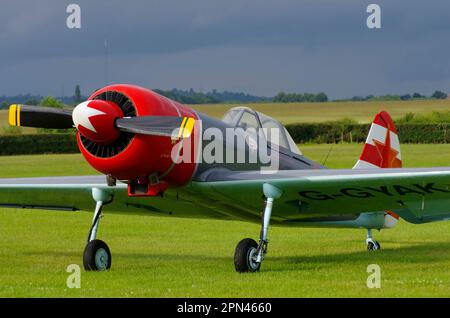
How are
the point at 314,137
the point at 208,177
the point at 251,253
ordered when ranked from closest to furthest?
the point at 251,253
the point at 208,177
the point at 314,137

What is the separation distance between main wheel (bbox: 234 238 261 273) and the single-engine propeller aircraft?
12 millimetres

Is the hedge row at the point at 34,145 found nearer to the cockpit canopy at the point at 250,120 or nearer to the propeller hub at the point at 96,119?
the cockpit canopy at the point at 250,120

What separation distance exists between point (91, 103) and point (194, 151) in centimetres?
144

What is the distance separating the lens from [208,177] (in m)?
11.5

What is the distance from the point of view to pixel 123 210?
1374cm

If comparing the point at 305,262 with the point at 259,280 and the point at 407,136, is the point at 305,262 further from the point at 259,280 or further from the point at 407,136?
the point at 407,136

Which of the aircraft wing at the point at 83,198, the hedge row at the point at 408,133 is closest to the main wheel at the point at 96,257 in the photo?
the aircraft wing at the point at 83,198

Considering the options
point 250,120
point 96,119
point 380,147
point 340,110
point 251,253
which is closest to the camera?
point 96,119

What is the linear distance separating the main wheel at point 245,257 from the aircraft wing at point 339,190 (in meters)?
0.78

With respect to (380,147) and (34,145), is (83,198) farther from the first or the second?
(34,145)

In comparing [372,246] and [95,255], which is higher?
[95,255]

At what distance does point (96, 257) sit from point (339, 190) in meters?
3.16

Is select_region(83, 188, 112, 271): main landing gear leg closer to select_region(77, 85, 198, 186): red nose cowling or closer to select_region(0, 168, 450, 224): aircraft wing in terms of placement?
select_region(0, 168, 450, 224): aircraft wing

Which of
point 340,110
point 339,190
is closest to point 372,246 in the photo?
point 339,190
